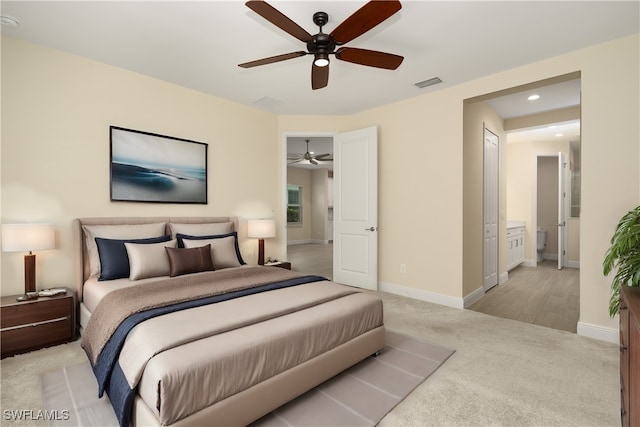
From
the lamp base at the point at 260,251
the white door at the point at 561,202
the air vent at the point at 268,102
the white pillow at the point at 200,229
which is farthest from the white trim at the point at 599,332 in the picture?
the air vent at the point at 268,102

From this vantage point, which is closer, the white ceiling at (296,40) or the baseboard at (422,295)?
the white ceiling at (296,40)

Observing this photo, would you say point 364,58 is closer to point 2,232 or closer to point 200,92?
point 200,92

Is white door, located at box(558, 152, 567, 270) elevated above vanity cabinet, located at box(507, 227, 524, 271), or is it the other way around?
white door, located at box(558, 152, 567, 270)

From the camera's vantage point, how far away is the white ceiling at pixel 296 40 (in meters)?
2.34

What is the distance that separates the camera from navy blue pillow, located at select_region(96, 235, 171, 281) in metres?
2.85

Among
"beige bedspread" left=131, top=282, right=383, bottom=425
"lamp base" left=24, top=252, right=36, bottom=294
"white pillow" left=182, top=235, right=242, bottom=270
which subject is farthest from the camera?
"white pillow" left=182, top=235, right=242, bottom=270

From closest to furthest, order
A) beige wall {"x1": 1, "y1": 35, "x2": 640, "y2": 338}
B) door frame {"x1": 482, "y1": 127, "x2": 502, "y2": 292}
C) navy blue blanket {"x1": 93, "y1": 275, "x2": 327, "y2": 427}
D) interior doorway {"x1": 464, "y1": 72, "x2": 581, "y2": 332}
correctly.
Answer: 1. navy blue blanket {"x1": 93, "y1": 275, "x2": 327, "y2": 427}
2. beige wall {"x1": 1, "y1": 35, "x2": 640, "y2": 338}
3. interior doorway {"x1": 464, "y1": 72, "x2": 581, "y2": 332}
4. door frame {"x1": 482, "y1": 127, "x2": 502, "y2": 292}

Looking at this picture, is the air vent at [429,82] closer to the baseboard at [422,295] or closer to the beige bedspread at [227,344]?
the baseboard at [422,295]

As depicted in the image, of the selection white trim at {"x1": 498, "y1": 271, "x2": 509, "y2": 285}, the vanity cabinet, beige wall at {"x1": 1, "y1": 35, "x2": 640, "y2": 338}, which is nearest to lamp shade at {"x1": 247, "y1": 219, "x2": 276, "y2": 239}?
beige wall at {"x1": 1, "y1": 35, "x2": 640, "y2": 338}

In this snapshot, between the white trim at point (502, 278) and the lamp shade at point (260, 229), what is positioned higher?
the lamp shade at point (260, 229)

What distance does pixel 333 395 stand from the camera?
6.62 ft

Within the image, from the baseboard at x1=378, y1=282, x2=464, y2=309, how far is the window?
21.4 feet

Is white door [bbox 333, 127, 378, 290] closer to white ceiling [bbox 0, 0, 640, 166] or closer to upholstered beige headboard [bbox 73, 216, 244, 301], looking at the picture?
white ceiling [bbox 0, 0, 640, 166]

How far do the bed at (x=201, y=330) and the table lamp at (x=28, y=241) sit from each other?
31cm
